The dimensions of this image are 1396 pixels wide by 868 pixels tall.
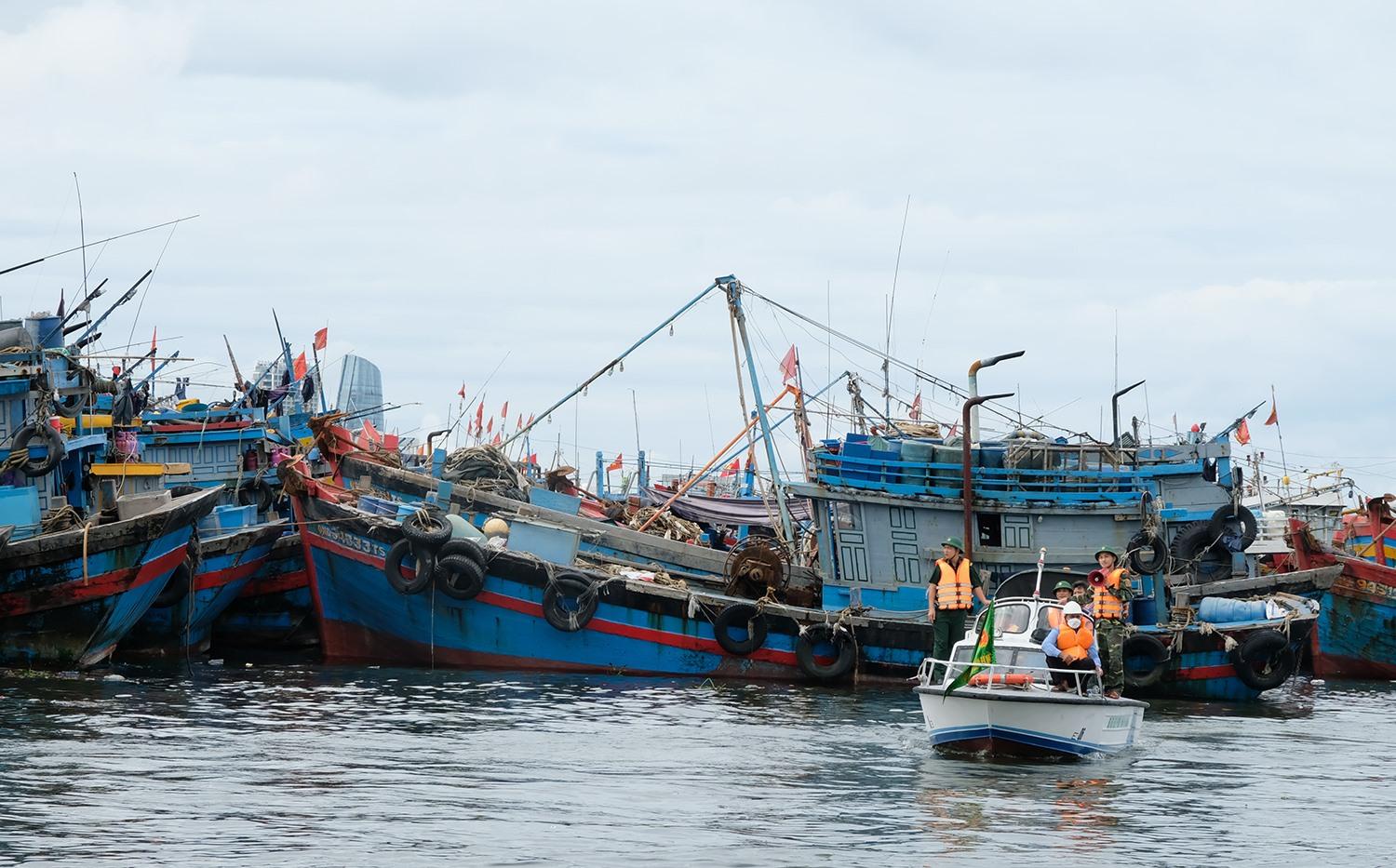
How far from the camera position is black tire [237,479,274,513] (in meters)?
37.6

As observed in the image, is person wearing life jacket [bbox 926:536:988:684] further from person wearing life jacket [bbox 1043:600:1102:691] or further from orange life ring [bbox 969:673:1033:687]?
orange life ring [bbox 969:673:1033:687]

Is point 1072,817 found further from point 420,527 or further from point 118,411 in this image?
point 118,411

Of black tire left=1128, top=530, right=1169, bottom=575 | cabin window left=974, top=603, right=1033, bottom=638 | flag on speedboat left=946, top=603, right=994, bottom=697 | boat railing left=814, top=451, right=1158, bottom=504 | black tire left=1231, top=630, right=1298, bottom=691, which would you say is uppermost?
boat railing left=814, top=451, right=1158, bottom=504

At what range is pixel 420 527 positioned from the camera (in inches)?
1169

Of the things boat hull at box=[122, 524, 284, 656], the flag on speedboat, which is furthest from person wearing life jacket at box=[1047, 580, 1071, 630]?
boat hull at box=[122, 524, 284, 656]

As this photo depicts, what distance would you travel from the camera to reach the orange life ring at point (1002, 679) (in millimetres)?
19750

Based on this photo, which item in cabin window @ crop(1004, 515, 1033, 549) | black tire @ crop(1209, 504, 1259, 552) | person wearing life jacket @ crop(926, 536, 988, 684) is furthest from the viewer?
black tire @ crop(1209, 504, 1259, 552)

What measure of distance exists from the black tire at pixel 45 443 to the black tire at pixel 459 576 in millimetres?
7210

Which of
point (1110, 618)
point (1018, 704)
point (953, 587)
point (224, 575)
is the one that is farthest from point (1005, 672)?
point (224, 575)

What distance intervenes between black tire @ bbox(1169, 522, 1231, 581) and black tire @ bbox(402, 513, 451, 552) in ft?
45.6

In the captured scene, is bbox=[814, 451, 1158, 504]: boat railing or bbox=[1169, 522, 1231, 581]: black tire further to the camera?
bbox=[1169, 522, 1231, 581]: black tire

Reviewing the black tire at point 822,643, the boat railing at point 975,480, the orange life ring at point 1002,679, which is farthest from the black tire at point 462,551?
the orange life ring at point 1002,679

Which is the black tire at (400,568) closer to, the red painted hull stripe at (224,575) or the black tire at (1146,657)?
the red painted hull stripe at (224,575)

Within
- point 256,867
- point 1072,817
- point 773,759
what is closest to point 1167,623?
point 773,759
